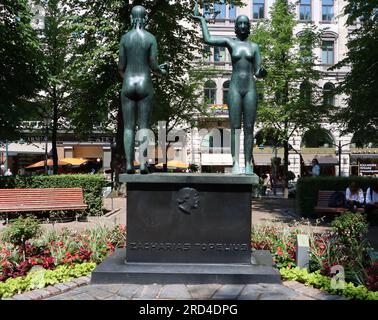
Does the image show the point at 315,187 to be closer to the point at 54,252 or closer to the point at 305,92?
the point at 305,92

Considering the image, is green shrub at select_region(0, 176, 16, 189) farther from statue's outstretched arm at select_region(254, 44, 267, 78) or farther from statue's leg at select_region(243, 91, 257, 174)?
statue's outstretched arm at select_region(254, 44, 267, 78)

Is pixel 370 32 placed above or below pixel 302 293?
above

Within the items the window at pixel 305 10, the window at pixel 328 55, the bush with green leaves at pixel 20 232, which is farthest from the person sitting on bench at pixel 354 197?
the window at pixel 305 10

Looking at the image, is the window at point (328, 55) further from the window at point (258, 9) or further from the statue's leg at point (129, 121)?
the statue's leg at point (129, 121)

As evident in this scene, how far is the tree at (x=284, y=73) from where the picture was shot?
2320 centimetres

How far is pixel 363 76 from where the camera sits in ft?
52.5

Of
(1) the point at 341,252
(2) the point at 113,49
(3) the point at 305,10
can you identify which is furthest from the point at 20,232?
(3) the point at 305,10

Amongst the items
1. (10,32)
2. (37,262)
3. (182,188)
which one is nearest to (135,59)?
(182,188)

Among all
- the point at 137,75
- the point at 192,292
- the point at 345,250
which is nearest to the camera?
the point at 192,292

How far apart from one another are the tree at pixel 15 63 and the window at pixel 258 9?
26358mm

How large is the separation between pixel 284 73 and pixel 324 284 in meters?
19.3

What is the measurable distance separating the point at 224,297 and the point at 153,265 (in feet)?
4.21

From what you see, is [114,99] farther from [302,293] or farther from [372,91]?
[302,293]
